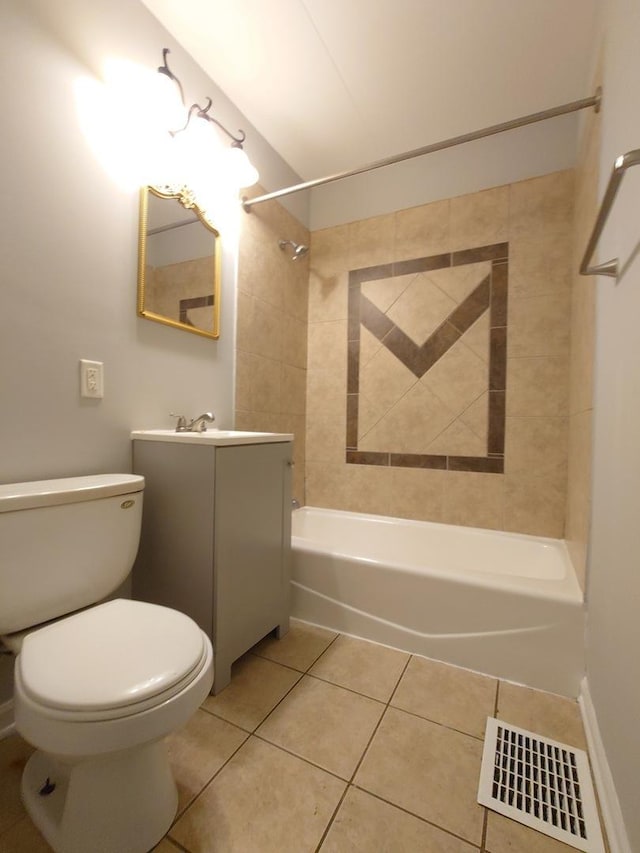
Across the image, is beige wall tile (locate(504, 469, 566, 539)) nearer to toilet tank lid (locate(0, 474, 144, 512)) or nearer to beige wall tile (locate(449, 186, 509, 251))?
beige wall tile (locate(449, 186, 509, 251))

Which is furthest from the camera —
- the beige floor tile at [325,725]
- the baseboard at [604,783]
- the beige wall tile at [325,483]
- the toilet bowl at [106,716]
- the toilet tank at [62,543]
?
the beige wall tile at [325,483]

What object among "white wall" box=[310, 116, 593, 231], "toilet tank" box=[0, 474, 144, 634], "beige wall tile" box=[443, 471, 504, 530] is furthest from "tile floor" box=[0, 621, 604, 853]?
"white wall" box=[310, 116, 593, 231]

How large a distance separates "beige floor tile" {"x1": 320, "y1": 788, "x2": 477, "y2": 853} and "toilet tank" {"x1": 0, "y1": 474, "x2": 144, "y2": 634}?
83 cm

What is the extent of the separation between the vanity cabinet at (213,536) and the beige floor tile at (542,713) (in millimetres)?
867

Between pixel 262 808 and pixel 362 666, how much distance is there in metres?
0.60

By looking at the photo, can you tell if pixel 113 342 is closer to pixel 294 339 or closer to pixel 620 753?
pixel 294 339

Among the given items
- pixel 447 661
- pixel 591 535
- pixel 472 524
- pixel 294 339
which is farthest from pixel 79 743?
pixel 294 339

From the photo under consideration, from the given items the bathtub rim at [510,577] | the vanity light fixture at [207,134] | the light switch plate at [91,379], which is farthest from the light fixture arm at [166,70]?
the bathtub rim at [510,577]

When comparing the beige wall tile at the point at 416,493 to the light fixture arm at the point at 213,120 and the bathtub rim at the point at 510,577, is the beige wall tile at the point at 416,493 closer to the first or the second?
the bathtub rim at the point at 510,577

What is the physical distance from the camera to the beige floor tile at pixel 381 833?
0.79 m

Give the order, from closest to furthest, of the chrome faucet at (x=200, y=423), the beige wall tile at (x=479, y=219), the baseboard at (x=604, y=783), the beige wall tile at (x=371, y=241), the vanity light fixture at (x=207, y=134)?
the baseboard at (x=604, y=783) → the vanity light fixture at (x=207, y=134) → the chrome faucet at (x=200, y=423) → the beige wall tile at (x=479, y=219) → the beige wall tile at (x=371, y=241)

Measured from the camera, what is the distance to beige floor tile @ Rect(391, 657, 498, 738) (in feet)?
3.75

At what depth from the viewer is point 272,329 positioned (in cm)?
213

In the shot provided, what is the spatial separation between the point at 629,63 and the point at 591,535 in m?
1.32
